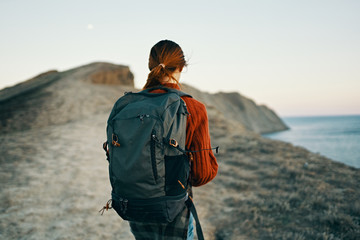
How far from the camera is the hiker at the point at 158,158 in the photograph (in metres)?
1.50

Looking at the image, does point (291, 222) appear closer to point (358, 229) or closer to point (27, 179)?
point (358, 229)

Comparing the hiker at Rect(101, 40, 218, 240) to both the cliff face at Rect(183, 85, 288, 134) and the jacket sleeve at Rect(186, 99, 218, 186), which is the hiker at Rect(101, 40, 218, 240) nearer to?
the jacket sleeve at Rect(186, 99, 218, 186)

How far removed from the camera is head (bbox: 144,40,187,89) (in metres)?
1.74

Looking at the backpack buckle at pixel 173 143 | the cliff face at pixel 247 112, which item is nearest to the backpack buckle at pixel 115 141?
the backpack buckle at pixel 173 143

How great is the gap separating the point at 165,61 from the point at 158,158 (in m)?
0.74

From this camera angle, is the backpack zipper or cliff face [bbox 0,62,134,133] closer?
the backpack zipper

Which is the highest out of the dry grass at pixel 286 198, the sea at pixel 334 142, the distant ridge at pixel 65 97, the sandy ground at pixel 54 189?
the distant ridge at pixel 65 97

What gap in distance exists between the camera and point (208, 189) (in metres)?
6.23

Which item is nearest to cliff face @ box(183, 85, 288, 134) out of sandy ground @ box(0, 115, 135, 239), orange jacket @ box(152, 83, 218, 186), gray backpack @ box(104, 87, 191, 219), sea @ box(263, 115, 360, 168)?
sea @ box(263, 115, 360, 168)

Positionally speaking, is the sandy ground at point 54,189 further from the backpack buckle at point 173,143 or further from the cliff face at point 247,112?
the cliff face at point 247,112

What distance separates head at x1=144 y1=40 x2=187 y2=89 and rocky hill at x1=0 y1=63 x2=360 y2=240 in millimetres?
1530

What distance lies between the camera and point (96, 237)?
3967mm

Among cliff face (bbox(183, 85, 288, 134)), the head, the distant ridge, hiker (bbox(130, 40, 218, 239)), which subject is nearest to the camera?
hiker (bbox(130, 40, 218, 239))

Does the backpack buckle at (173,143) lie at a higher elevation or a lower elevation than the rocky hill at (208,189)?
higher
